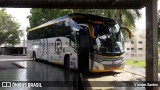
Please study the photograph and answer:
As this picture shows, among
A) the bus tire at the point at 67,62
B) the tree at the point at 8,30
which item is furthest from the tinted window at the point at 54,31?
the tree at the point at 8,30

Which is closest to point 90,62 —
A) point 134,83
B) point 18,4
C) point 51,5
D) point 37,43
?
point 134,83

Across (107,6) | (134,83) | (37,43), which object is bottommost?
(134,83)

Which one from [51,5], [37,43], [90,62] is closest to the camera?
[51,5]

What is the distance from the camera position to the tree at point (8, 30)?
173 ft

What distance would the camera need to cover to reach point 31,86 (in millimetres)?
10812

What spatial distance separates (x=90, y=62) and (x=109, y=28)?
227 cm

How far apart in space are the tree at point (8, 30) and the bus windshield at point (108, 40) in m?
41.9

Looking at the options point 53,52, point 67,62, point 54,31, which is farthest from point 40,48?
point 67,62

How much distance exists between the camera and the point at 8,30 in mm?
53812

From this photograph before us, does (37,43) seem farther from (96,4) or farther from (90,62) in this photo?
(96,4)

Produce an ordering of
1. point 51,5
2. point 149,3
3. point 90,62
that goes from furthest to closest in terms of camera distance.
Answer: point 90,62 < point 51,5 < point 149,3

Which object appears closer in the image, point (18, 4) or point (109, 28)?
point (18, 4)

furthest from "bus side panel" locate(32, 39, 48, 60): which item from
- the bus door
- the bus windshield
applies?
the bus windshield

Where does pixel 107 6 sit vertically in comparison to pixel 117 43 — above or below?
above
